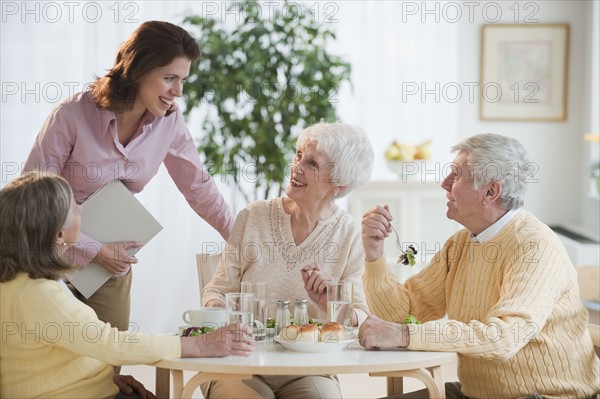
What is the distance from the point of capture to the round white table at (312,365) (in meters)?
2.17

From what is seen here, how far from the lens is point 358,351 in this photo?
2342mm

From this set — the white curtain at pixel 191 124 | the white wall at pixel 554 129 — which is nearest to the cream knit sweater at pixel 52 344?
the white curtain at pixel 191 124

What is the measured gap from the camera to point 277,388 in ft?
8.85

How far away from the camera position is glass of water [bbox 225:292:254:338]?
2.41 m

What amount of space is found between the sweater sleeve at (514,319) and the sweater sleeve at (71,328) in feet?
2.44

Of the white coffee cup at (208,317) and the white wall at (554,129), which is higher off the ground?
the white wall at (554,129)

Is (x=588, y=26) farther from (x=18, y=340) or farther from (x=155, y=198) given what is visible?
(x=18, y=340)

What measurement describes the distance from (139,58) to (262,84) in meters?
2.11

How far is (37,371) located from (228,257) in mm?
904

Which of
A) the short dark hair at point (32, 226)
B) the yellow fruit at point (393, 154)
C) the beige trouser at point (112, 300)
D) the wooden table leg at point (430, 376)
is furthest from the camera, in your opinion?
the yellow fruit at point (393, 154)

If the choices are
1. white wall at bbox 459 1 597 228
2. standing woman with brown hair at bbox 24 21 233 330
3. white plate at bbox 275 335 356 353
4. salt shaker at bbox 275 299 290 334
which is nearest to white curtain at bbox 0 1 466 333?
white wall at bbox 459 1 597 228

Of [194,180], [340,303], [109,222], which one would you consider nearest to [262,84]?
[194,180]

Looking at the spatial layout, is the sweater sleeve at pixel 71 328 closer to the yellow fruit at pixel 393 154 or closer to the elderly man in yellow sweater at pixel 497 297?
the elderly man in yellow sweater at pixel 497 297

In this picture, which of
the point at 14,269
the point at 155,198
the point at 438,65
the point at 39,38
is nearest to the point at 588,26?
the point at 438,65
